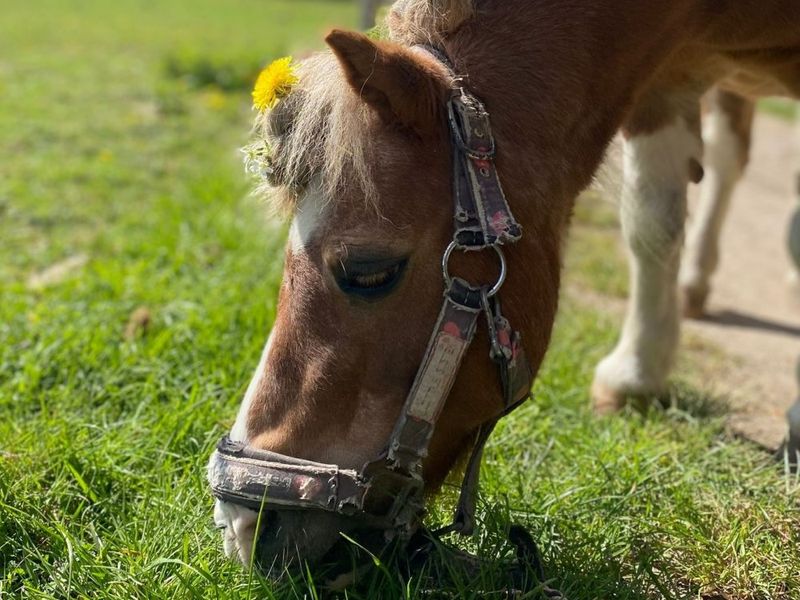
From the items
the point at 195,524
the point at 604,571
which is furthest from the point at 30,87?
the point at 604,571

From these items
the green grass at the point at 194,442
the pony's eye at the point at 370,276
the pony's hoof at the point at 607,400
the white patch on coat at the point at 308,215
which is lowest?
the pony's hoof at the point at 607,400

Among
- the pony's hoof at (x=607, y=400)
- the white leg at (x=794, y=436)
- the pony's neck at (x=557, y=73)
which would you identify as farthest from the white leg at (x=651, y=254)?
the pony's neck at (x=557, y=73)

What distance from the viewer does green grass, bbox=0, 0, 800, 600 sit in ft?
7.29

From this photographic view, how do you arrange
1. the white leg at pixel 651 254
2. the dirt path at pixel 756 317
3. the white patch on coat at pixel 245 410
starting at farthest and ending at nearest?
the dirt path at pixel 756 317 < the white leg at pixel 651 254 < the white patch on coat at pixel 245 410

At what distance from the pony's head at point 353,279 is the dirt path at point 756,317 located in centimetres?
178

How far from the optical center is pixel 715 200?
475cm

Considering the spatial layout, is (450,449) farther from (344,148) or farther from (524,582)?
(344,148)

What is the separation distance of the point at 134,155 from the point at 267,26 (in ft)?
51.9

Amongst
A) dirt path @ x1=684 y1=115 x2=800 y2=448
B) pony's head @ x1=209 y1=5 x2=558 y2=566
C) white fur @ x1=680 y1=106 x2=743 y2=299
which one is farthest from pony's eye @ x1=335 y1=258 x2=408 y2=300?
Result: white fur @ x1=680 y1=106 x2=743 y2=299

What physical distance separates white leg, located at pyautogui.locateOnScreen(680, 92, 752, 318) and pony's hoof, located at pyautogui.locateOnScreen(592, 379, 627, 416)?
153cm

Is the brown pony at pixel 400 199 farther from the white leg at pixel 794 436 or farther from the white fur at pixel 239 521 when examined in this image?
the white leg at pixel 794 436

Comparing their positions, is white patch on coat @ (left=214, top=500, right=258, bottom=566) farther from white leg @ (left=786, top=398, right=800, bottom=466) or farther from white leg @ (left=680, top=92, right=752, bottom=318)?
white leg @ (left=680, top=92, right=752, bottom=318)

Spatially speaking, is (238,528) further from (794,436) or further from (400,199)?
(794,436)

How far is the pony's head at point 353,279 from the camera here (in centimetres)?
195
